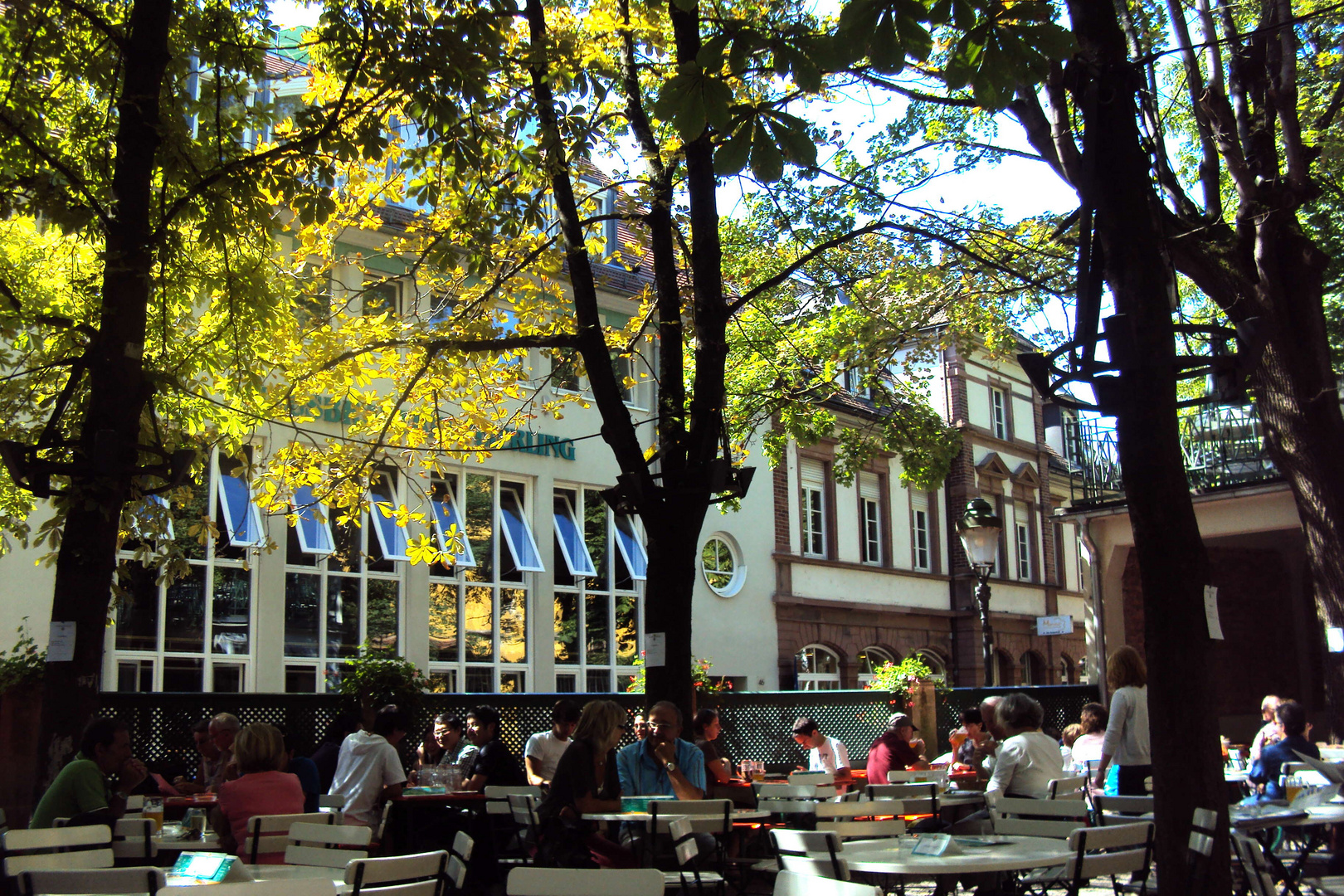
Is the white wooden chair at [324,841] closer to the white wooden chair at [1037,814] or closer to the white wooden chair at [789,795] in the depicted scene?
the white wooden chair at [1037,814]

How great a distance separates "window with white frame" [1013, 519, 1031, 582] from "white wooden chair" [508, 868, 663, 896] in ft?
105

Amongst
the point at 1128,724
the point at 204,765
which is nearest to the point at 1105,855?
the point at 1128,724

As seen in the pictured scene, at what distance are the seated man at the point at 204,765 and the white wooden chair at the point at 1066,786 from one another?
23.8ft

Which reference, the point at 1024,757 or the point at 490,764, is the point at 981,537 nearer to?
the point at 1024,757

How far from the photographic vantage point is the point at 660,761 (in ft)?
28.7

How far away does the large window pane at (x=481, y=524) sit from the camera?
825 inches

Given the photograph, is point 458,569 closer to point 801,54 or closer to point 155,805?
point 155,805

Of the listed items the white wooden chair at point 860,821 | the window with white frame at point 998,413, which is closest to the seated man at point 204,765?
the white wooden chair at point 860,821

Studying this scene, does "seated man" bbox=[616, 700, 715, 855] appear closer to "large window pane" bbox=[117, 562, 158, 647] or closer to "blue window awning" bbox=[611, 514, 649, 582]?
"large window pane" bbox=[117, 562, 158, 647]

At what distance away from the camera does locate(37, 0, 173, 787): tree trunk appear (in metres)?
7.01

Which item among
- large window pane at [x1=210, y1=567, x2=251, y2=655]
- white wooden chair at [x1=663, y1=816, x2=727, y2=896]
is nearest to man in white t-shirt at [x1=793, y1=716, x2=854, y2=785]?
white wooden chair at [x1=663, y1=816, x2=727, y2=896]

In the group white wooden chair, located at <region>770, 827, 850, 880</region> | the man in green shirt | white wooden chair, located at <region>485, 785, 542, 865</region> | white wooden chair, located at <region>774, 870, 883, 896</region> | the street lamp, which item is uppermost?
the street lamp

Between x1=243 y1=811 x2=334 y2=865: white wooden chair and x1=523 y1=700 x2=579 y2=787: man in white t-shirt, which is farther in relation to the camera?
x1=523 y1=700 x2=579 y2=787: man in white t-shirt

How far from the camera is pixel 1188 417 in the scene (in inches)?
708
